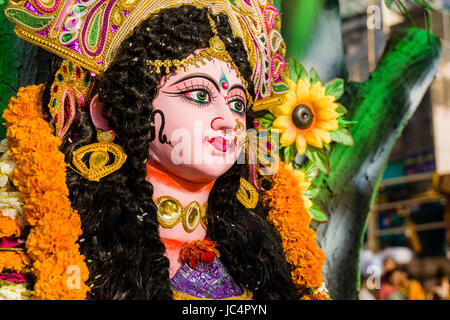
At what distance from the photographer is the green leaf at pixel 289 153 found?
11.4 feet

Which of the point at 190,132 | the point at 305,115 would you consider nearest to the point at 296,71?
the point at 305,115

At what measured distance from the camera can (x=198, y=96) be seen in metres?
2.52

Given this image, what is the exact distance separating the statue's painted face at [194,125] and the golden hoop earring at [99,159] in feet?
0.47

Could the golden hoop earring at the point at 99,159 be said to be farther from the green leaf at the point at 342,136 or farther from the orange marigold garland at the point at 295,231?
the green leaf at the point at 342,136

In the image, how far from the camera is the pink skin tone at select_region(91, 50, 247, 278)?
97.7 inches

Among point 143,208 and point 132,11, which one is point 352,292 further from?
point 132,11

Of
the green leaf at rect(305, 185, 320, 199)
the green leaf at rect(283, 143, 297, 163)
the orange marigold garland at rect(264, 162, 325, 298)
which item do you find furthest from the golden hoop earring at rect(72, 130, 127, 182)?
the green leaf at rect(305, 185, 320, 199)

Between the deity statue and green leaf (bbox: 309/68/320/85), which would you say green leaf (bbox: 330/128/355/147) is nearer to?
green leaf (bbox: 309/68/320/85)

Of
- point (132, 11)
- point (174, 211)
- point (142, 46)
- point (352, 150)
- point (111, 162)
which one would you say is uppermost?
point (132, 11)

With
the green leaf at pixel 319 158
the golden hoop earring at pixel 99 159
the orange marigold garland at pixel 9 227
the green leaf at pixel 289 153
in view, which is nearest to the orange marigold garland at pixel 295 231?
the green leaf at pixel 289 153

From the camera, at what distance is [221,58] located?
2609 millimetres

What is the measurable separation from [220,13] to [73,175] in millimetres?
990

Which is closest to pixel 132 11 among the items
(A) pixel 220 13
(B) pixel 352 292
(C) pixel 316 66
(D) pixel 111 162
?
(A) pixel 220 13

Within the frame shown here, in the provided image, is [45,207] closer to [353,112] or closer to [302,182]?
[302,182]
